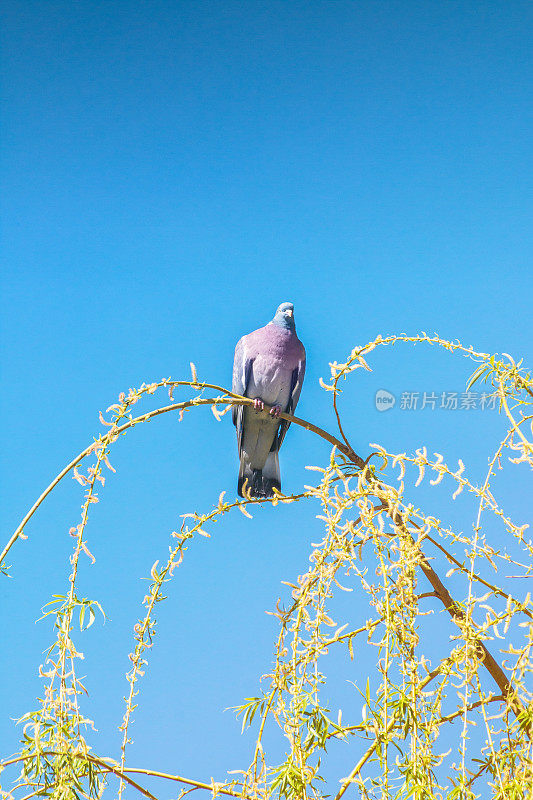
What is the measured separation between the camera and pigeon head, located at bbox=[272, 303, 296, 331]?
7.56ft

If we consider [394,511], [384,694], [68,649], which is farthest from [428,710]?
[68,649]

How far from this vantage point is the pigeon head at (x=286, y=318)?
7.56 ft

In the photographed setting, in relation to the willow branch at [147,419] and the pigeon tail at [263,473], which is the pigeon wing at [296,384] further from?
the willow branch at [147,419]

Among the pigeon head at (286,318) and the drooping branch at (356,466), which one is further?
the pigeon head at (286,318)

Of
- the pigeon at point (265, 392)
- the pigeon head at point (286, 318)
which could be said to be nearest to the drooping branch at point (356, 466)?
the pigeon at point (265, 392)

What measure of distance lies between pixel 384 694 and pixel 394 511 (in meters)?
0.17

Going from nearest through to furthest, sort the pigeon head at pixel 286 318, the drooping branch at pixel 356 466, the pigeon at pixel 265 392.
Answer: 1. the drooping branch at pixel 356 466
2. the pigeon at pixel 265 392
3. the pigeon head at pixel 286 318

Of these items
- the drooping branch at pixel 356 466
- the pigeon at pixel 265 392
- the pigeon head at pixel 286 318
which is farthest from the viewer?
the pigeon head at pixel 286 318

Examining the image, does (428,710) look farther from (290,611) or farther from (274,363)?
(274,363)

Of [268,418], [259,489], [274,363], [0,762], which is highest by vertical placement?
[274,363]

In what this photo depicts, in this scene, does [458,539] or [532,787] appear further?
[458,539]

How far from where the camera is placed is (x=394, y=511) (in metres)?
0.70

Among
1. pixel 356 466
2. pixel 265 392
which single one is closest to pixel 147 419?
pixel 356 466

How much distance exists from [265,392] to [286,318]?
270mm
